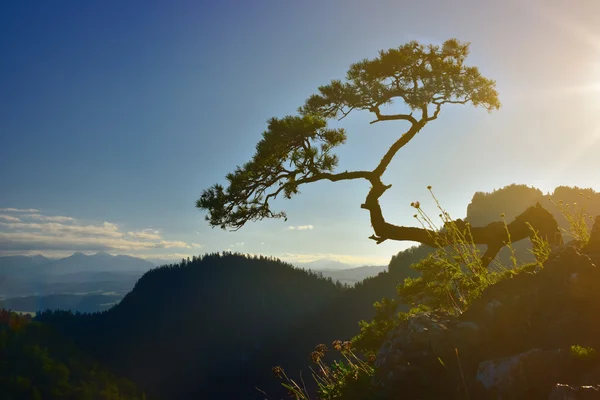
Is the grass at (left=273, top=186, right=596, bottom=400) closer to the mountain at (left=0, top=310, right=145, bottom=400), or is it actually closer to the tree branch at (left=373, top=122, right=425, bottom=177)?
the tree branch at (left=373, top=122, right=425, bottom=177)

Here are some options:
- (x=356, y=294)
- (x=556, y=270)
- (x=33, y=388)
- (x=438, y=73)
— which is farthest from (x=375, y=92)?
(x=33, y=388)

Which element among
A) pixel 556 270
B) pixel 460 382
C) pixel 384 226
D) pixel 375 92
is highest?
pixel 375 92

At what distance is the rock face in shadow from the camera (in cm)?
354

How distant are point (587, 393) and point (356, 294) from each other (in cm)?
18155

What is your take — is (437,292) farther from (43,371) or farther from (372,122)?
(43,371)

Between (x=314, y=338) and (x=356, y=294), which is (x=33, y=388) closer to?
(x=314, y=338)

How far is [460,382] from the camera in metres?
4.03

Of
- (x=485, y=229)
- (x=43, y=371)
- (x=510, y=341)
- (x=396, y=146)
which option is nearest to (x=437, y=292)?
(x=510, y=341)

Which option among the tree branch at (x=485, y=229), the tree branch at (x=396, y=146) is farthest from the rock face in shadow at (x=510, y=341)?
Answer: the tree branch at (x=396, y=146)

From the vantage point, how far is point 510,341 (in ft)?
14.2

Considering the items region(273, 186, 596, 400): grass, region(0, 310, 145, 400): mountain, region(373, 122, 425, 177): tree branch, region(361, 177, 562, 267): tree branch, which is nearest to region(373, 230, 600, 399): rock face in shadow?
region(273, 186, 596, 400): grass

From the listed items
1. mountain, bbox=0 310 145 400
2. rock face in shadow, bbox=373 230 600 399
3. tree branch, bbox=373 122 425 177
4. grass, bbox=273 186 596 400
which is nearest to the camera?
rock face in shadow, bbox=373 230 600 399

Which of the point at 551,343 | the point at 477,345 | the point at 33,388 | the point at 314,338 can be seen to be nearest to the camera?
the point at 551,343

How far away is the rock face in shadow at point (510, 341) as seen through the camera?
11.6 feet
